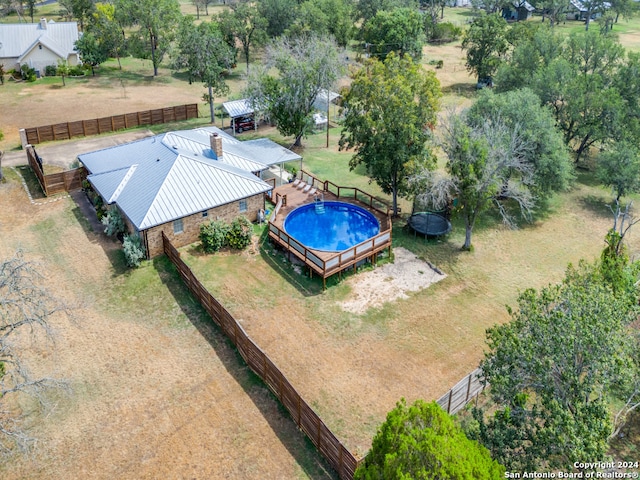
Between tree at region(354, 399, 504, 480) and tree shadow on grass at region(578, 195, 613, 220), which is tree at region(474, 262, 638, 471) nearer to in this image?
tree at region(354, 399, 504, 480)

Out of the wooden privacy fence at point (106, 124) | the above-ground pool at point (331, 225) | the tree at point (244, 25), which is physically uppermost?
the tree at point (244, 25)

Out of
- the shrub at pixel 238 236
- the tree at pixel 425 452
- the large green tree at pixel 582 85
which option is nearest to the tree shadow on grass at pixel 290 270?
the shrub at pixel 238 236

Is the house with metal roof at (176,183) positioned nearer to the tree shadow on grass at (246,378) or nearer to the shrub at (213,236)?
the shrub at (213,236)

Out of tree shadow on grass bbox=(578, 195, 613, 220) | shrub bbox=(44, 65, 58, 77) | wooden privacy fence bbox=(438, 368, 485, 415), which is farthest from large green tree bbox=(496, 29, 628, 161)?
shrub bbox=(44, 65, 58, 77)

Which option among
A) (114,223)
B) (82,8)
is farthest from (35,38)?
(114,223)

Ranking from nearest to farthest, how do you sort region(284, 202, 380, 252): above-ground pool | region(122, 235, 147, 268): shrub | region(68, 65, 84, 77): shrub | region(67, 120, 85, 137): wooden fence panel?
region(122, 235, 147, 268): shrub < region(284, 202, 380, 252): above-ground pool < region(67, 120, 85, 137): wooden fence panel < region(68, 65, 84, 77): shrub

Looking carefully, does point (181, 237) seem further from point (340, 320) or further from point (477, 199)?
point (477, 199)
